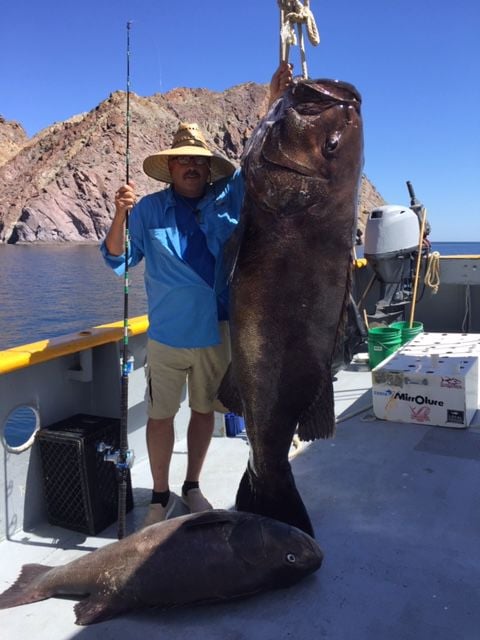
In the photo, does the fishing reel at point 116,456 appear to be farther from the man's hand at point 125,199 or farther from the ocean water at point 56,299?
the ocean water at point 56,299

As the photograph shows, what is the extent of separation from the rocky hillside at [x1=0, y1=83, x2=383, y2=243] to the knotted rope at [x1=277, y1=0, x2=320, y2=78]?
231 feet

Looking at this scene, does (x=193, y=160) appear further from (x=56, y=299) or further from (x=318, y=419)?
(x=56, y=299)

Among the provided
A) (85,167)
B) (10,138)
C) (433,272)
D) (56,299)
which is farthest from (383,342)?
(10,138)

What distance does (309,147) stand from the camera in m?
2.40

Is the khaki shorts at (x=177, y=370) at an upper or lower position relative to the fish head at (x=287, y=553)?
upper

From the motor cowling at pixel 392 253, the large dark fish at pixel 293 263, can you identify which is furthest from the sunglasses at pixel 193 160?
the motor cowling at pixel 392 253

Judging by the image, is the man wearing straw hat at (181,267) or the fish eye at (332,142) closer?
the fish eye at (332,142)

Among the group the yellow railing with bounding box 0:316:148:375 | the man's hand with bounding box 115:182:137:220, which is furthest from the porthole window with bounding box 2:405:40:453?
the man's hand with bounding box 115:182:137:220

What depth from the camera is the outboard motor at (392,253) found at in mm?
6996

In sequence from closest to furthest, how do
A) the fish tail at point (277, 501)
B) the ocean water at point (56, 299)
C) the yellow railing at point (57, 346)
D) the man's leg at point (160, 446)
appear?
the fish tail at point (277, 501) < the yellow railing at point (57, 346) < the man's leg at point (160, 446) < the ocean water at point (56, 299)

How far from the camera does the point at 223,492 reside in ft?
12.1

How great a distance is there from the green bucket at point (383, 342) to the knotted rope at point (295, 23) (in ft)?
12.1

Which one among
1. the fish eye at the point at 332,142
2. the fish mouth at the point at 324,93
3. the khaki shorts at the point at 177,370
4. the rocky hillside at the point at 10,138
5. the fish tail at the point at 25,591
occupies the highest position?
the rocky hillside at the point at 10,138

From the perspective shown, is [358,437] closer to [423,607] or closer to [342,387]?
[342,387]
